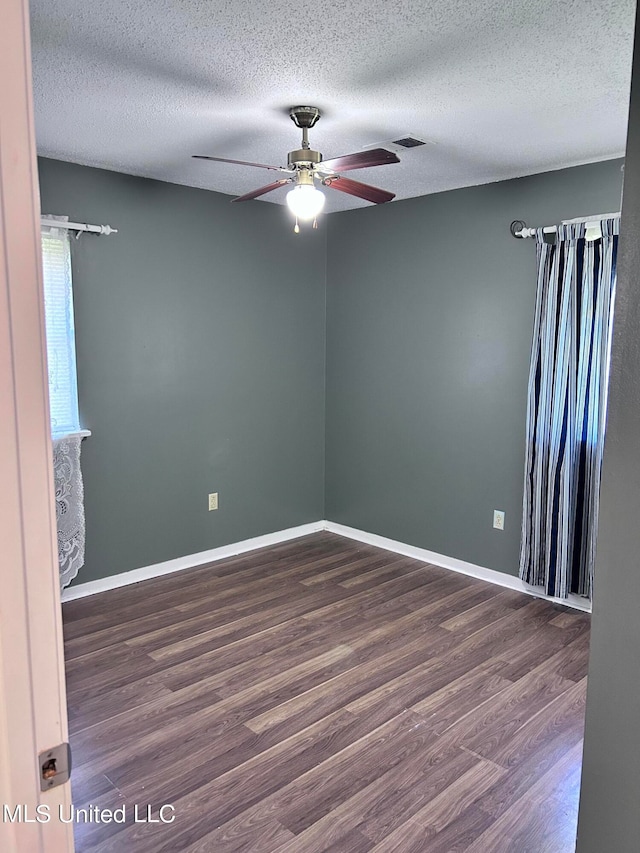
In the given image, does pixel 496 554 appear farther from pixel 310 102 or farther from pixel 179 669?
pixel 310 102

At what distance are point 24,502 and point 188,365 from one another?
3394 millimetres

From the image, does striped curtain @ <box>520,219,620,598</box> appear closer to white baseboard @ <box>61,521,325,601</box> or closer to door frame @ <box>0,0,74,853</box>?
white baseboard @ <box>61,521,325,601</box>

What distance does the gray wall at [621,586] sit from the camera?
3.91 ft

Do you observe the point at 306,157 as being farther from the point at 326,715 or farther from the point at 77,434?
the point at 326,715

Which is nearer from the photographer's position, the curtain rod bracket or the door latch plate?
the door latch plate

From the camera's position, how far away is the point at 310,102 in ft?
8.23

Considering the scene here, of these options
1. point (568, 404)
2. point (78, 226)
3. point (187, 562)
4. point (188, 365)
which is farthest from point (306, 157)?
point (187, 562)

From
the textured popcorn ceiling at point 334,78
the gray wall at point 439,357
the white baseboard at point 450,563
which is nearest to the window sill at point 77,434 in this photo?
the textured popcorn ceiling at point 334,78

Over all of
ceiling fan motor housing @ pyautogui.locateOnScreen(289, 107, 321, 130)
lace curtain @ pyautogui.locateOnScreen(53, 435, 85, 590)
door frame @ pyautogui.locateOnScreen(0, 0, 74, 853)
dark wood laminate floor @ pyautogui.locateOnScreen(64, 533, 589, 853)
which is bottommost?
dark wood laminate floor @ pyautogui.locateOnScreen(64, 533, 589, 853)

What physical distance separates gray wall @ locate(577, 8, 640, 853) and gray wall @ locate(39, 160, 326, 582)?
303cm

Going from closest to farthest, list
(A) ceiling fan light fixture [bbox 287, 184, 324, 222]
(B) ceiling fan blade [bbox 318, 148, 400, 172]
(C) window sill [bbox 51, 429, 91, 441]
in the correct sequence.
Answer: (B) ceiling fan blade [bbox 318, 148, 400, 172], (A) ceiling fan light fixture [bbox 287, 184, 324, 222], (C) window sill [bbox 51, 429, 91, 441]

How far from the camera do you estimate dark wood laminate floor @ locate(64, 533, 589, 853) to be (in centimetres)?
197

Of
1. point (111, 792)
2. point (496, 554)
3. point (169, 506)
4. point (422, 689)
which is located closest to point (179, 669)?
point (111, 792)

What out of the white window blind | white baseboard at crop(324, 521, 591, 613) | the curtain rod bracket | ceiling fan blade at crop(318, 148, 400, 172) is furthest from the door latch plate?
the curtain rod bracket
